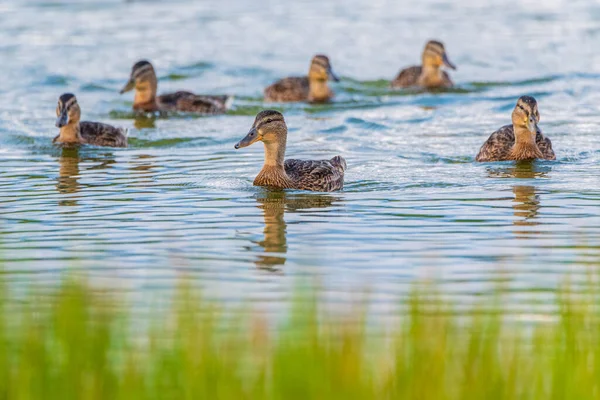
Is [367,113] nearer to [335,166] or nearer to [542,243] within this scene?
[335,166]

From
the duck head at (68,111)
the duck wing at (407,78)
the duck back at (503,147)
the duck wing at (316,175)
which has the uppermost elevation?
the duck wing at (407,78)

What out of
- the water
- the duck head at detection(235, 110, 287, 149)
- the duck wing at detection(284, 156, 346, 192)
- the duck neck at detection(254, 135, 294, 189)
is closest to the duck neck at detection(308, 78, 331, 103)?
the water

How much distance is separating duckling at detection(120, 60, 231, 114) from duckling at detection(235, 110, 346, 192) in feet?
22.4

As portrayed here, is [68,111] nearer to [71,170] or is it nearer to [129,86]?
[71,170]

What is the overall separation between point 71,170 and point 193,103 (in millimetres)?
5495

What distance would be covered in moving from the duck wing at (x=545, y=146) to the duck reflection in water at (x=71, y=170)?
540 cm

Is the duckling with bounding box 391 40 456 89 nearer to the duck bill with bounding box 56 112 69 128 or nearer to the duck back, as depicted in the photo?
the duck back

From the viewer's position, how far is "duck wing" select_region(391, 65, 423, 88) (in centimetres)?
2395

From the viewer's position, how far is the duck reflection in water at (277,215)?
33.4 ft

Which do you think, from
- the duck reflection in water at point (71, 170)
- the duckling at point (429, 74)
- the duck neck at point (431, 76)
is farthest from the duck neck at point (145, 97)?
the duck neck at point (431, 76)

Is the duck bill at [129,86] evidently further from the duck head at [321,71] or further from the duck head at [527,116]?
the duck head at [527,116]

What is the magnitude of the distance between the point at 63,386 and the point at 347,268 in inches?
158

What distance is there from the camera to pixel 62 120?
1750 centimetres

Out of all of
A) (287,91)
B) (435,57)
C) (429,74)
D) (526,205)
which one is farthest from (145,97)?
(526,205)
